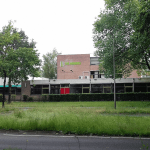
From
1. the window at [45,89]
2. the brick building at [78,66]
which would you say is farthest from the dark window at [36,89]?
the brick building at [78,66]

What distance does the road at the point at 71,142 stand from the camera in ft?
19.0

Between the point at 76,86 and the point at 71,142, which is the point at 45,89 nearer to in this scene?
the point at 76,86

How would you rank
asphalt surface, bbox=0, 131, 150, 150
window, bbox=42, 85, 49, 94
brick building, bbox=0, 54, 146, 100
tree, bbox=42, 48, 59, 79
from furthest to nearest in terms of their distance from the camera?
tree, bbox=42, 48, 59, 79 → window, bbox=42, 85, 49, 94 → brick building, bbox=0, 54, 146, 100 → asphalt surface, bbox=0, 131, 150, 150

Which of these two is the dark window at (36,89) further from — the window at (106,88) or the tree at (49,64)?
the tree at (49,64)

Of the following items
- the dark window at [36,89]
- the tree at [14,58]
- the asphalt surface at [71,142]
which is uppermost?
the tree at [14,58]

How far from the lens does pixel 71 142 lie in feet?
21.1

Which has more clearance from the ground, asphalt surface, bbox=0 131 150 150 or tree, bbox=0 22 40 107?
tree, bbox=0 22 40 107

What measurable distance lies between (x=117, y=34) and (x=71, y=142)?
1584cm

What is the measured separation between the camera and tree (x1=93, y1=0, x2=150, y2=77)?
1947 cm

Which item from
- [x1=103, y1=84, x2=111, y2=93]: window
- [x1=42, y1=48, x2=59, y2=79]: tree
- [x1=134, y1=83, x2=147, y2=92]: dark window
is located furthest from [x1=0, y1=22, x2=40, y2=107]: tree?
[x1=42, y1=48, x2=59, y2=79]: tree

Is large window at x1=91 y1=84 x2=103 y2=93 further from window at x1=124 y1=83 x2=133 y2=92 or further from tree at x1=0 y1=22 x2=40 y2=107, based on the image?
tree at x1=0 y1=22 x2=40 y2=107

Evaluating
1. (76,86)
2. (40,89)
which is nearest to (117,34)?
(76,86)

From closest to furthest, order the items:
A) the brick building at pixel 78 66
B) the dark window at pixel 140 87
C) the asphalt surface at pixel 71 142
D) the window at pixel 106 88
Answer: the asphalt surface at pixel 71 142
the dark window at pixel 140 87
the window at pixel 106 88
the brick building at pixel 78 66

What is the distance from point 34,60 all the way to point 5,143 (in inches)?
900
